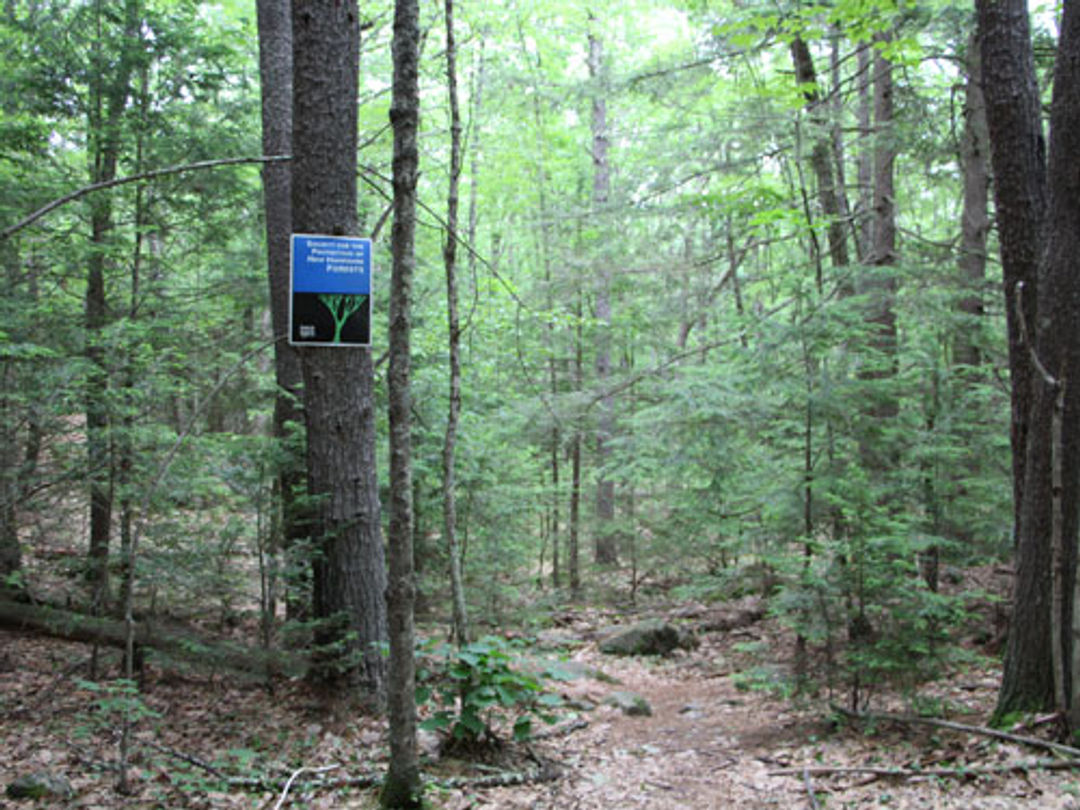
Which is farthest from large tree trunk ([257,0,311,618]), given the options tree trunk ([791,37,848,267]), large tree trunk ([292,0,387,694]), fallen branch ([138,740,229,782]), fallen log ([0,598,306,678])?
tree trunk ([791,37,848,267])

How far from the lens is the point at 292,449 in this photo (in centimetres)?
580

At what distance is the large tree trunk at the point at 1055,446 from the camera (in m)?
4.16

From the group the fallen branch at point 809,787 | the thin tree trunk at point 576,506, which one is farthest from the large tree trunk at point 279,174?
the thin tree trunk at point 576,506

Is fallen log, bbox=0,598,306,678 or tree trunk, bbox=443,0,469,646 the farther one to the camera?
fallen log, bbox=0,598,306,678

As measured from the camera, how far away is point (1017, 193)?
15.3ft

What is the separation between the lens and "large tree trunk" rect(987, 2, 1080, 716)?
13.7 ft

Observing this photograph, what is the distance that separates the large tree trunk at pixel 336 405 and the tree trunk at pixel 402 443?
158cm

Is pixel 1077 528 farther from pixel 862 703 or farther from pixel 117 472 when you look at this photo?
pixel 117 472

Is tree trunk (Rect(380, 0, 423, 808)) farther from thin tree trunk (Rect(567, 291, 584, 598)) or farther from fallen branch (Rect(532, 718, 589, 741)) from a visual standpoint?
thin tree trunk (Rect(567, 291, 584, 598))

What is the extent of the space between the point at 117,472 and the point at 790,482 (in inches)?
220

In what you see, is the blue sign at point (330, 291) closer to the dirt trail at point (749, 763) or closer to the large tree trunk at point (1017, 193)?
the dirt trail at point (749, 763)

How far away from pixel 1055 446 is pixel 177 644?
604 centimetres

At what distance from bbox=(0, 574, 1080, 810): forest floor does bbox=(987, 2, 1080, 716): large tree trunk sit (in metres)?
0.53

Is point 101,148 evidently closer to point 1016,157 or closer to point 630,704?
point 630,704
